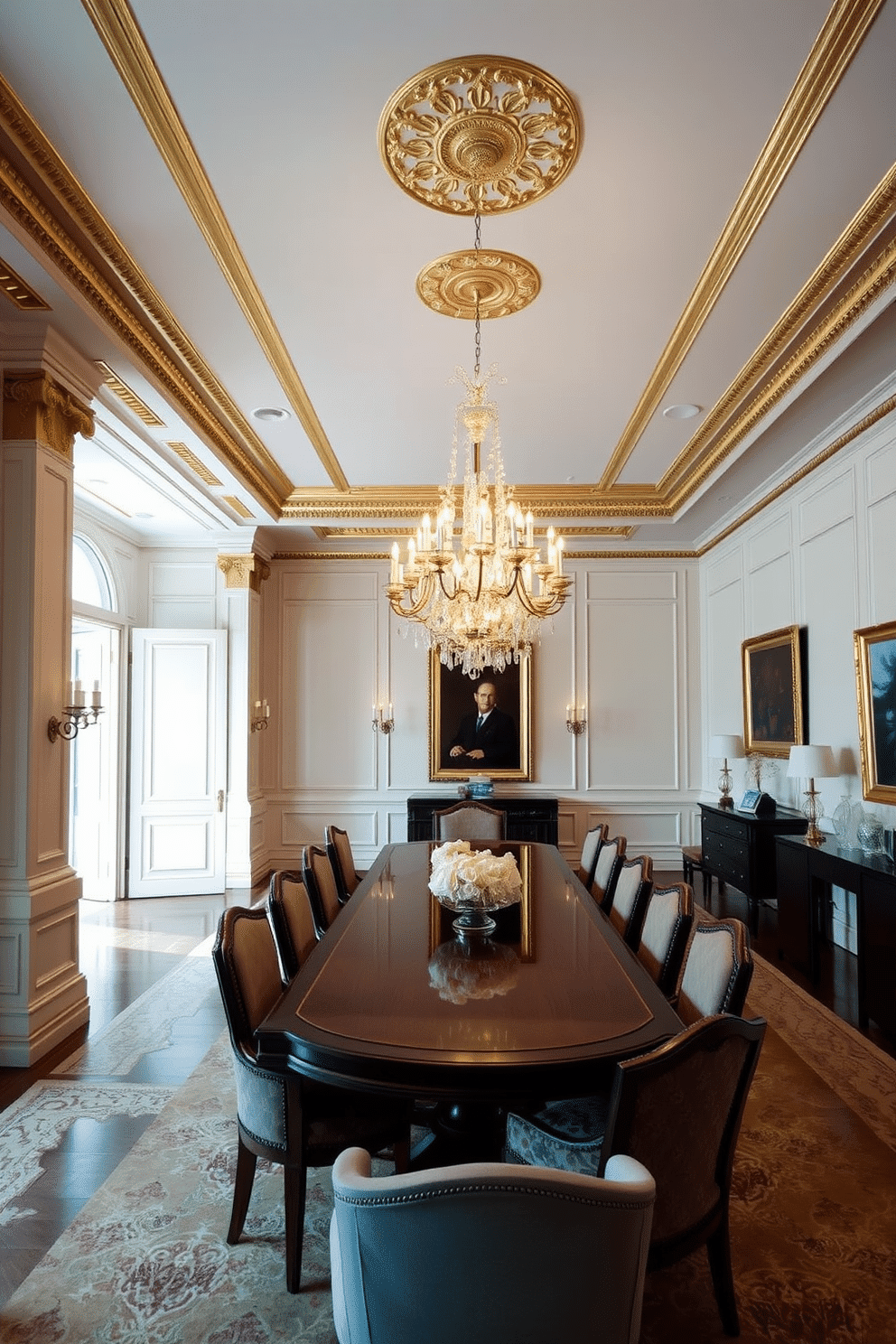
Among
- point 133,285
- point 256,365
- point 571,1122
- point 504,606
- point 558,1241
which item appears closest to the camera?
point 558,1241

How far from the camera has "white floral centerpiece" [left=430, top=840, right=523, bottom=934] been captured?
9.12ft

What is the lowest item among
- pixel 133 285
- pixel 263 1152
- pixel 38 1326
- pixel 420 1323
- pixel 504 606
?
pixel 38 1326

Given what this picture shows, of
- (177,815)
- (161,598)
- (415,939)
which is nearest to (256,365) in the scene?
(415,939)

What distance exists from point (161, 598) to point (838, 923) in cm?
610

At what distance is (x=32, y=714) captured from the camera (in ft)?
12.1

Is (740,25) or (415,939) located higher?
(740,25)

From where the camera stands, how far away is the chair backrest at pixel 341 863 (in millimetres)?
4395

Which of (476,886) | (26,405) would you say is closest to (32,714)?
(26,405)

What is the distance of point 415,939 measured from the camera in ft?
9.01

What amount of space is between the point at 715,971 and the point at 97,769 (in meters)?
6.09

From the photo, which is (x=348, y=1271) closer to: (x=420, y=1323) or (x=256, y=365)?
(x=420, y=1323)

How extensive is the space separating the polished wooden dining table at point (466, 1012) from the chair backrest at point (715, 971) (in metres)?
0.13

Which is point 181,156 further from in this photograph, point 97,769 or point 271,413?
point 97,769

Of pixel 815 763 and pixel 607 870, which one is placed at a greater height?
pixel 815 763
